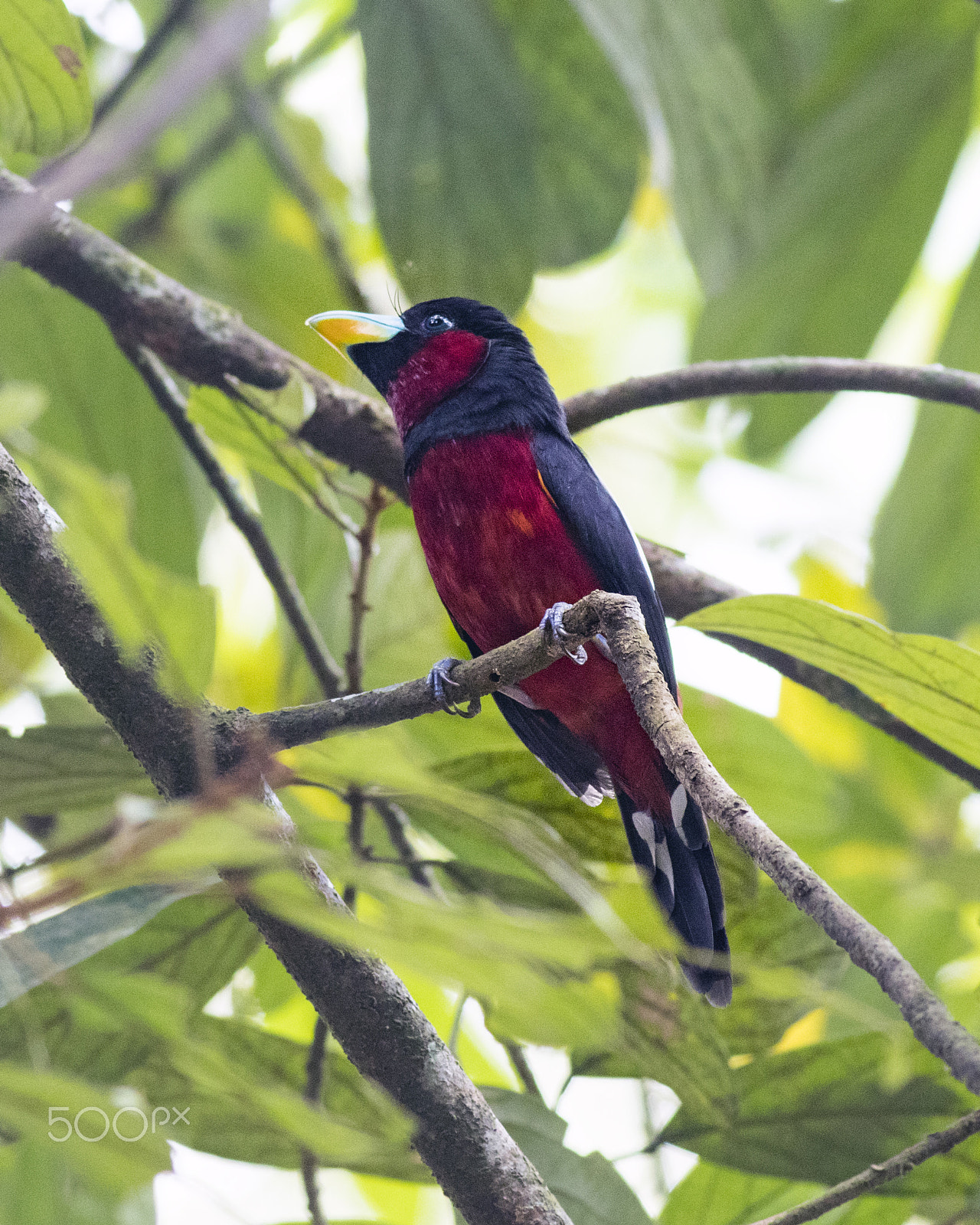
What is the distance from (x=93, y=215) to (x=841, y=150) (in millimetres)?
1992

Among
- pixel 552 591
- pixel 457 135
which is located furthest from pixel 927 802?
pixel 457 135

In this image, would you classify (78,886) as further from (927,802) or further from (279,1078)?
(927,802)

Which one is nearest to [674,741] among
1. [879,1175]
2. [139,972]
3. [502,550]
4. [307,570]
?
[879,1175]

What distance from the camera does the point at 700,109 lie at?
252cm

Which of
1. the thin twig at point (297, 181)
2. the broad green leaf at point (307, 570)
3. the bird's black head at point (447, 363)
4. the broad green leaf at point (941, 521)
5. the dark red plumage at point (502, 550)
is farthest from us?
the thin twig at point (297, 181)

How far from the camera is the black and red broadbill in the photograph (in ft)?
7.51

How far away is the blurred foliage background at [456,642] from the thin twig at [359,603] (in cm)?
6

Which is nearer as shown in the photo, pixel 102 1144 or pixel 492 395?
pixel 102 1144

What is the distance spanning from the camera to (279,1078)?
6.26ft

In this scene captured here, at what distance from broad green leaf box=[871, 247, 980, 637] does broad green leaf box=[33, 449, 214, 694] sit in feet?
7.75

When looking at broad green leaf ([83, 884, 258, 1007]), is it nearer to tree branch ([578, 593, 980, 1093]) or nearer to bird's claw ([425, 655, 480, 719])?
bird's claw ([425, 655, 480, 719])

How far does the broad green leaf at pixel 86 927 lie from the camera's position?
4.56ft

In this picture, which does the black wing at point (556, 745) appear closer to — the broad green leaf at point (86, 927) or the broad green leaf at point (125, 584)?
the broad green leaf at point (86, 927)

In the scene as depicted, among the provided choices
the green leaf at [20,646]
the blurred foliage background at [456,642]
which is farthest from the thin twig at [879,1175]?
the green leaf at [20,646]
